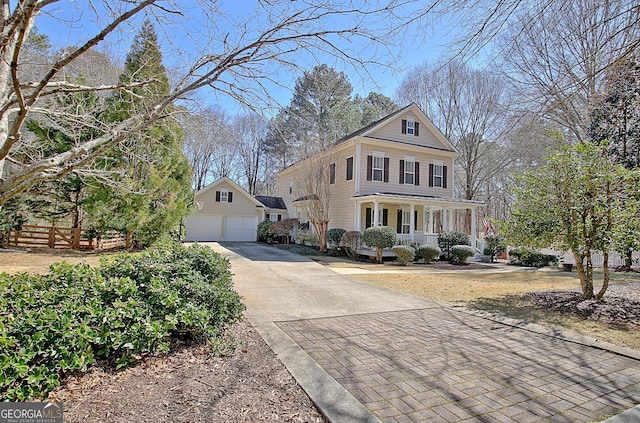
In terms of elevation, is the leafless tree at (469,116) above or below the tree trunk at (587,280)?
above

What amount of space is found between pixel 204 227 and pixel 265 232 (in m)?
4.67

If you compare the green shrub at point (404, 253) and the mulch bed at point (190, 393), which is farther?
the green shrub at point (404, 253)

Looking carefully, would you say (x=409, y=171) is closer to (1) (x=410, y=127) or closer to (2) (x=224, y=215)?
(1) (x=410, y=127)

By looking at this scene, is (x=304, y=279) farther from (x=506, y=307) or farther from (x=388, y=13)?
(x=388, y=13)

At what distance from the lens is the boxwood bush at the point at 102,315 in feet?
8.51

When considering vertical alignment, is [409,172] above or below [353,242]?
above

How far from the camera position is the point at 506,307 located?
262 inches

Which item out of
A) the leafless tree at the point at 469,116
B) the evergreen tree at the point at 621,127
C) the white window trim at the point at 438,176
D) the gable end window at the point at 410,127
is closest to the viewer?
the evergreen tree at the point at 621,127

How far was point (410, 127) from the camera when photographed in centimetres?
1958

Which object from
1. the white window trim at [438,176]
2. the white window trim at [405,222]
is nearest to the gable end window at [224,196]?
the white window trim at [405,222]

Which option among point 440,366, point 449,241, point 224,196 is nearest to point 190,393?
point 440,366

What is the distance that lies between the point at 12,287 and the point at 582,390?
577cm

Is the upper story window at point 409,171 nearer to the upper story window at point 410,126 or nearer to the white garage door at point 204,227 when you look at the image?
the upper story window at point 410,126

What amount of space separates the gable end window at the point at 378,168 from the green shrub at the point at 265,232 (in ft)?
30.1
